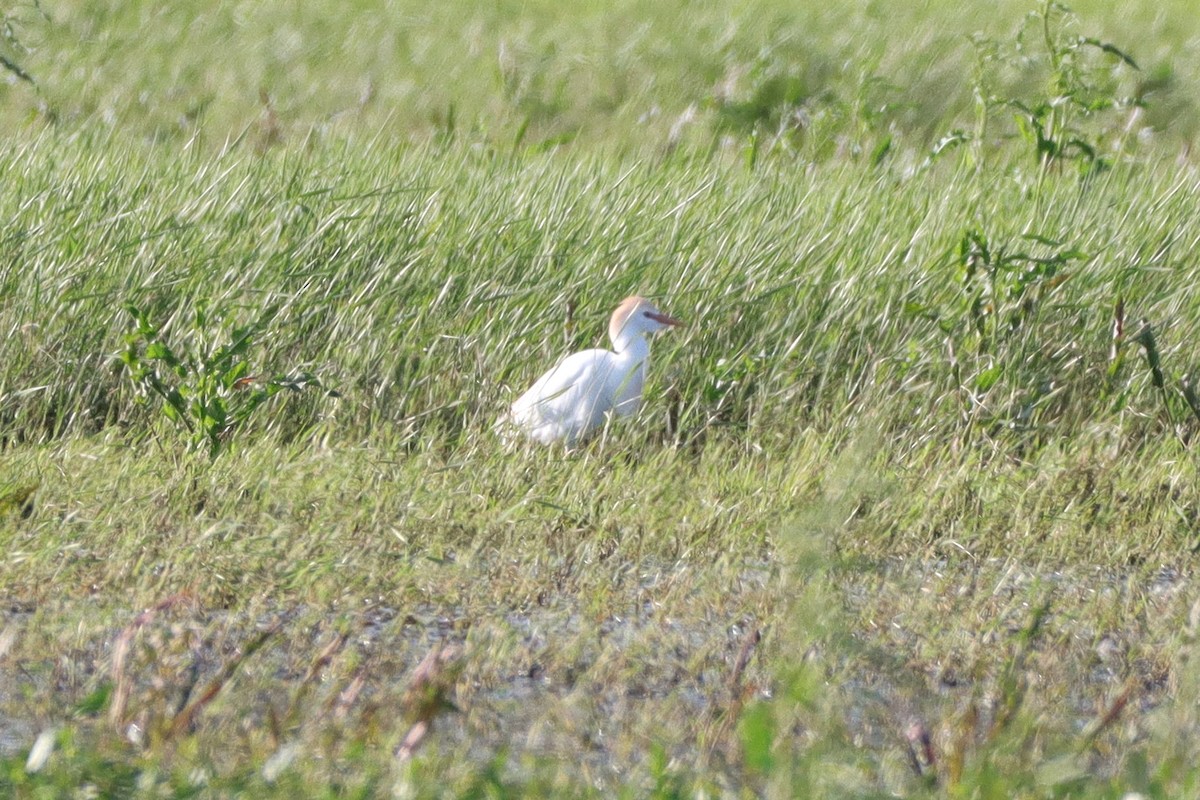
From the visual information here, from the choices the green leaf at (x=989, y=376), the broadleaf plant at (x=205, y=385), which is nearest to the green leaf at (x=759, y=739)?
the broadleaf plant at (x=205, y=385)

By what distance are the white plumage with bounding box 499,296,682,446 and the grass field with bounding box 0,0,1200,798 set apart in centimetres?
7

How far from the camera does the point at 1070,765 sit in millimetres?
2027

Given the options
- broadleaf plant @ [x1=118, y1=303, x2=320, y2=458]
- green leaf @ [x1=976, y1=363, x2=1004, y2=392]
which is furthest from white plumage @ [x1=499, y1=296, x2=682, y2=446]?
green leaf @ [x1=976, y1=363, x2=1004, y2=392]

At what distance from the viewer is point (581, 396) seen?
3.83 m

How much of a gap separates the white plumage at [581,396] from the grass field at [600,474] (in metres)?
0.07

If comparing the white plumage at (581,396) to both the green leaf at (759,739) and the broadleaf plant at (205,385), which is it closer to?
the broadleaf plant at (205,385)

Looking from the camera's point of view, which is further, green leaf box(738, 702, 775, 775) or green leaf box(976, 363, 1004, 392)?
green leaf box(976, 363, 1004, 392)

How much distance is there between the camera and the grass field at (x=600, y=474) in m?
2.28

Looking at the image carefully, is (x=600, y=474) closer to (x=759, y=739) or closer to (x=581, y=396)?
(x=581, y=396)

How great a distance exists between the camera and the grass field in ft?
7.47

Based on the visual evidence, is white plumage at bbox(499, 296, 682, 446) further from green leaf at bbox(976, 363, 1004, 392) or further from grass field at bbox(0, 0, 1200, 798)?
green leaf at bbox(976, 363, 1004, 392)

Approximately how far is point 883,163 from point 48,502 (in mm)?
3516

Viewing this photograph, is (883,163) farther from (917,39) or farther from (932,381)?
(917,39)

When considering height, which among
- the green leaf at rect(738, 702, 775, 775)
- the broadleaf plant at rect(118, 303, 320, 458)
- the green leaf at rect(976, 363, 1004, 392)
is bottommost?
the green leaf at rect(976, 363, 1004, 392)
